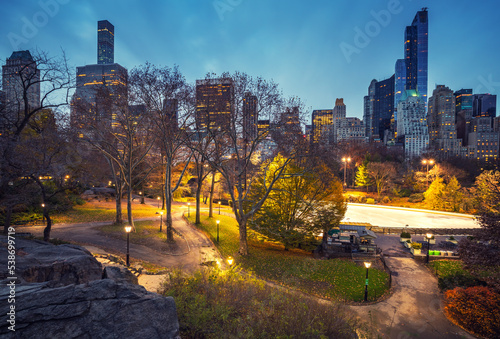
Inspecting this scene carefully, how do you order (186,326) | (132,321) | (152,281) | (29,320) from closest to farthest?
(29,320) → (132,321) → (186,326) → (152,281)

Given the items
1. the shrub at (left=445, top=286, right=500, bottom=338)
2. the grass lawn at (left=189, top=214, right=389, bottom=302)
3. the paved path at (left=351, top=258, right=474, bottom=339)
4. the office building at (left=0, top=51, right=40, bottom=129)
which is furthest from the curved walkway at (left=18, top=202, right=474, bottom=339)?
the office building at (left=0, top=51, right=40, bottom=129)

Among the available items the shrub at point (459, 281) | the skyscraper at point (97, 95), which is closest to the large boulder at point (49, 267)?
the skyscraper at point (97, 95)

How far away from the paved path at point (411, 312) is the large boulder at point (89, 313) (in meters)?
7.67

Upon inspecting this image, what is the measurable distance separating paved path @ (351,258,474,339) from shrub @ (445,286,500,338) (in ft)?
1.59

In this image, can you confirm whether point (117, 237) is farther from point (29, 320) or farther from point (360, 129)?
point (360, 129)

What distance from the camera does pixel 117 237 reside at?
64.0 feet

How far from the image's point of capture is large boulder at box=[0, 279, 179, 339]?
13.0 ft

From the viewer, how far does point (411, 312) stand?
11.6 m

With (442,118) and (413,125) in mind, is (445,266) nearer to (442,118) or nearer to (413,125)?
(413,125)

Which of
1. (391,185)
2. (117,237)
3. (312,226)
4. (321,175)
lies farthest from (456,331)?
(391,185)

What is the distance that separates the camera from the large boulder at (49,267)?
718 cm

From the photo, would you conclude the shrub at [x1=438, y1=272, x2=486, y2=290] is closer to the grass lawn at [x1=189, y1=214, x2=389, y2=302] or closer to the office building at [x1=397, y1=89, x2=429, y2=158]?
the grass lawn at [x1=189, y1=214, x2=389, y2=302]

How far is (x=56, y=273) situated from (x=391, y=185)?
56336 millimetres

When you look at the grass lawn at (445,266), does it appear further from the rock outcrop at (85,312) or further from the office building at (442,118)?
the office building at (442,118)
